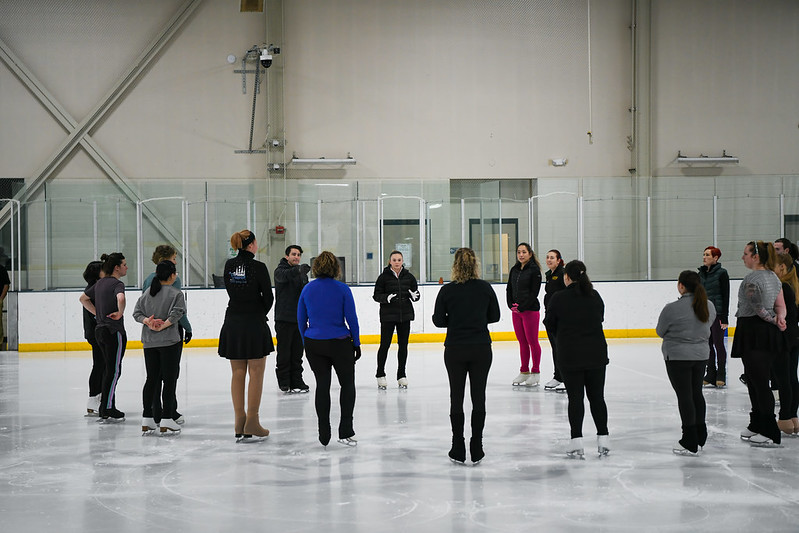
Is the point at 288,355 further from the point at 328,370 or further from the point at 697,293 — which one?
the point at 697,293

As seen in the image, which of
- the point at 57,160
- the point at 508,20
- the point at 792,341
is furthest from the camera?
the point at 508,20

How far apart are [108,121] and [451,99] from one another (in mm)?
6930

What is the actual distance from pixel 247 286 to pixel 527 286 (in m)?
3.74

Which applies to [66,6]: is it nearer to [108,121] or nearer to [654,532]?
[108,121]

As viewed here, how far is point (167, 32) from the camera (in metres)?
17.0

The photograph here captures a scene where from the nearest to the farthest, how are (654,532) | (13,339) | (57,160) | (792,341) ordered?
(654,532)
(792,341)
(13,339)
(57,160)

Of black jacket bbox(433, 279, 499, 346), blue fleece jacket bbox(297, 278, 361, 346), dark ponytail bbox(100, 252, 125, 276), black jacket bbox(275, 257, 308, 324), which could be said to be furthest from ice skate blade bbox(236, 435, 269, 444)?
black jacket bbox(275, 257, 308, 324)

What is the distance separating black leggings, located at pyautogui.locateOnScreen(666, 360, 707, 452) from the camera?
569 cm

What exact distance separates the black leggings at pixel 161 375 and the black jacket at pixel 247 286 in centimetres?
76

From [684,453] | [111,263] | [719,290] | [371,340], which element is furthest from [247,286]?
[371,340]

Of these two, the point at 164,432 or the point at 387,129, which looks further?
the point at 387,129

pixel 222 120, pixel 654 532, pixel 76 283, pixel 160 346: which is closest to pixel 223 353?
pixel 160 346

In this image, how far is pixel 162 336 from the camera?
6621mm

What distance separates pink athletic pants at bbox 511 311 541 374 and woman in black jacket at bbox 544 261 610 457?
3.27 metres
